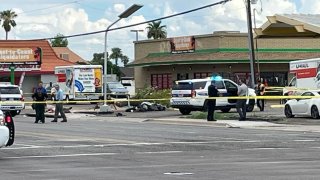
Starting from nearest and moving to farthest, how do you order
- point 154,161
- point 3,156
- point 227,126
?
point 154,161 → point 3,156 → point 227,126

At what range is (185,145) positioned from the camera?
17.5 metres

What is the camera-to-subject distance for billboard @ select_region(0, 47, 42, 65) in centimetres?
6194

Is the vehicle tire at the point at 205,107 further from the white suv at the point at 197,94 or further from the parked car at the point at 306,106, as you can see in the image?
the parked car at the point at 306,106

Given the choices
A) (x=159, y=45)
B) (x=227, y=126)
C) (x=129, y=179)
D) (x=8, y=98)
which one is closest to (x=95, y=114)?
(x=8, y=98)

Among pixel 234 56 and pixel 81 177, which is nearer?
pixel 81 177

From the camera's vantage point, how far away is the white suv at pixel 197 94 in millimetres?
34250

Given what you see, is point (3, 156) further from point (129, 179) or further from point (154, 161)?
point (129, 179)

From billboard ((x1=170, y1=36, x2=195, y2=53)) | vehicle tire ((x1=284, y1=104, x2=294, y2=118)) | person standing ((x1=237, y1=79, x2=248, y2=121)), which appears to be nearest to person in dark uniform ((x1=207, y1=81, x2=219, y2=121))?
person standing ((x1=237, y1=79, x2=248, y2=121))

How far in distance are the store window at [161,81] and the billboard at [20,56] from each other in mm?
11190

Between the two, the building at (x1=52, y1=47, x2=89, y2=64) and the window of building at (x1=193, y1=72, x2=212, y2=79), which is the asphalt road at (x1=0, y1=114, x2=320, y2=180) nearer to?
the window of building at (x1=193, y1=72, x2=212, y2=79)

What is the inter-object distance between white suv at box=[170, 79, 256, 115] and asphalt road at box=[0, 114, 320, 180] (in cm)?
1239

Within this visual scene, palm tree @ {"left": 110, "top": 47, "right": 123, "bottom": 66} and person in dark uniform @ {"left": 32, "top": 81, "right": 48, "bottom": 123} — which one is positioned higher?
palm tree @ {"left": 110, "top": 47, "right": 123, "bottom": 66}

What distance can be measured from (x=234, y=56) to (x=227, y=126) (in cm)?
2692

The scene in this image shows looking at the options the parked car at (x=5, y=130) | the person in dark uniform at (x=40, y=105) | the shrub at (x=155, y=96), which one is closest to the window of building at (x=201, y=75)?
the shrub at (x=155, y=96)
